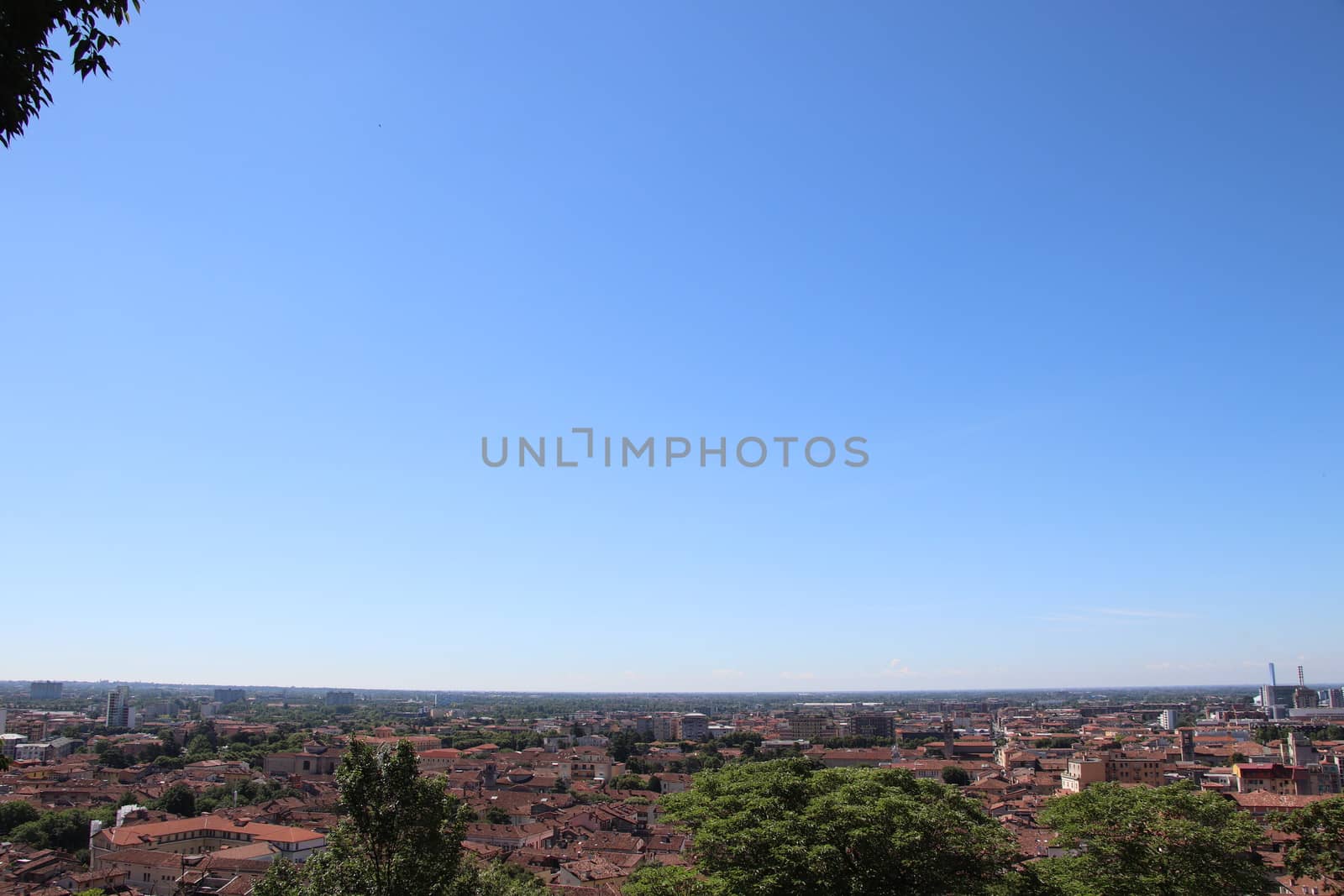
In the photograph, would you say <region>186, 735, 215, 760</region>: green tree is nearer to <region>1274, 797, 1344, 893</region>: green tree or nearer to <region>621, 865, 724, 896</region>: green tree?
<region>621, 865, 724, 896</region>: green tree

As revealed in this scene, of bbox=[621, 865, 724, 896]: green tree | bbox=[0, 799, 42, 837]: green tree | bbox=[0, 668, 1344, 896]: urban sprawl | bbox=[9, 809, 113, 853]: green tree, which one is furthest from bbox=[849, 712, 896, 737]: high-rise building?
bbox=[621, 865, 724, 896]: green tree

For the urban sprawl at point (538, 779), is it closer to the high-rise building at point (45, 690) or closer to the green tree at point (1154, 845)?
the green tree at point (1154, 845)

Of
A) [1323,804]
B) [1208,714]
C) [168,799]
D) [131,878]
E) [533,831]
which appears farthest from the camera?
[1208,714]

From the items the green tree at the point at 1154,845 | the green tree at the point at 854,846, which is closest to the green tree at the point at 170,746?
the green tree at the point at 854,846

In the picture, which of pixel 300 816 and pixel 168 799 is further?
pixel 168 799

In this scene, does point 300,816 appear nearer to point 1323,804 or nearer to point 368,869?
point 368,869

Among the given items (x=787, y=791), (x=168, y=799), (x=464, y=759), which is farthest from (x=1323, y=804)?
(x=464, y=759)

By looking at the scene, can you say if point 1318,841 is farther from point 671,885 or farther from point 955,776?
point 955,776
